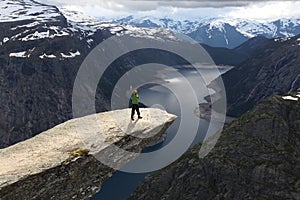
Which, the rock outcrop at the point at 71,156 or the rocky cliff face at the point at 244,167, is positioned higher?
the rock outcrop at the point at 71,156

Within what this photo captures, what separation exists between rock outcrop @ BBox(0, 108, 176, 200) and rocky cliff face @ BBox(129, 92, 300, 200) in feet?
364

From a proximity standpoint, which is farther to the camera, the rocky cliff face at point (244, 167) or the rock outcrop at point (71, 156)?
the rocky cliff face at point (244, 167)

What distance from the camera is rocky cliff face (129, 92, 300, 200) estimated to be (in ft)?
440

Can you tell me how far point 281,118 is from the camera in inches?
6294

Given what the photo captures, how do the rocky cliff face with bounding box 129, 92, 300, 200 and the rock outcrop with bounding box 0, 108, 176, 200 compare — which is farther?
the rocky cliff face with bounding box 129, 92, 300, 200

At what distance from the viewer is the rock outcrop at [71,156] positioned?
2345 centimetres

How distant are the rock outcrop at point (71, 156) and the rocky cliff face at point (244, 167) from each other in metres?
111

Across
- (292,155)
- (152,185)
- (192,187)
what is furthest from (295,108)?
(152,185)

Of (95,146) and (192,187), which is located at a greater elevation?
(95,146)

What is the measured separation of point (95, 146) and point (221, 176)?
118 m

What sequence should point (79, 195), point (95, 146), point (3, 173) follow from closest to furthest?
point (3, 173)
point (79, 195)
point (95, 146)

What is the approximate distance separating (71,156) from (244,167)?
121253 millimetres

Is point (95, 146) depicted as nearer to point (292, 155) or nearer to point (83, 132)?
point (83, 132)

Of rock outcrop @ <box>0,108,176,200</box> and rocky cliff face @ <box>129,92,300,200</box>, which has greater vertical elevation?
rock outcrop @ <box>0,108,176,200</box>
